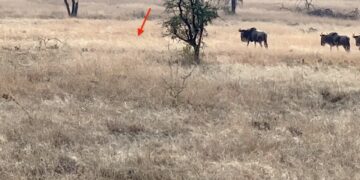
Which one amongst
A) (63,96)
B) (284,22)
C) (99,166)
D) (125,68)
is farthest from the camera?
(284,22)

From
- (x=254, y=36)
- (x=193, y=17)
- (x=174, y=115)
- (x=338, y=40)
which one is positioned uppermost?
(x=193, y=17)

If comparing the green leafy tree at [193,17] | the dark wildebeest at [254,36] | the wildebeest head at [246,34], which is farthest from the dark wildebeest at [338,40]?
the green leafy tree at [193,17]

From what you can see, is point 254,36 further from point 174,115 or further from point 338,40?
point 174,115

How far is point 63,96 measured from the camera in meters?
12.0

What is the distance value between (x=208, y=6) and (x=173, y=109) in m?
9.33

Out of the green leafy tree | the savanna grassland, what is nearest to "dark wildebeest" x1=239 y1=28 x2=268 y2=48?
the savanna grassland

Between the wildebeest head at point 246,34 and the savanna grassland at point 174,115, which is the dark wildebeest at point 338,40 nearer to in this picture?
the wildebeest head at point 246,34

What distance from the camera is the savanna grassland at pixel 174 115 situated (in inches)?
291

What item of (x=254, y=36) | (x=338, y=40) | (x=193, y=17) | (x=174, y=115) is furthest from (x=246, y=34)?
(x=174, y=115)

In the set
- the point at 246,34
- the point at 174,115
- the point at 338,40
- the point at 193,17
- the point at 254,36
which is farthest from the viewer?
the point at 246,34

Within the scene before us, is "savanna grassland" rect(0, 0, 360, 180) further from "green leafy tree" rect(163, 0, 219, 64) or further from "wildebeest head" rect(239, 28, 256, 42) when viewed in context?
"wildebeest head" rect(239, 28, 256, 42)

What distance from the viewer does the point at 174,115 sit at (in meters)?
10.7

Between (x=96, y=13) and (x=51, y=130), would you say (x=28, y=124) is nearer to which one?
(x=51, y=130)

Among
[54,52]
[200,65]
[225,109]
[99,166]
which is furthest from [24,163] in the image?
[54,52]
